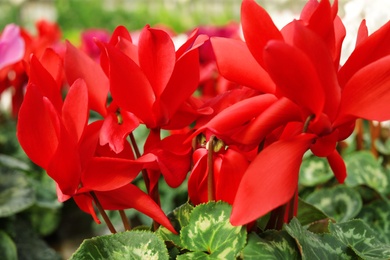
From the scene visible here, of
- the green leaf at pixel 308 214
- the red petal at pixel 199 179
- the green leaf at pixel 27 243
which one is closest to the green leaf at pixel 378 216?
the green leaf at pixel 308 214

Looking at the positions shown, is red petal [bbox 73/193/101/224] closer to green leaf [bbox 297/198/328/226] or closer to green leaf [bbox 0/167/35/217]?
green leaf [bbox 297/198/328/226]

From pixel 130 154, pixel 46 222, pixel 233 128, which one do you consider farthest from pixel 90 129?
pixel 46 222

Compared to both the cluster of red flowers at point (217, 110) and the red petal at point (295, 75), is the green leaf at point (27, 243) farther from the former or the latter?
the red petal at point (295, 75)

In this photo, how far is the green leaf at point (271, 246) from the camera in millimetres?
625

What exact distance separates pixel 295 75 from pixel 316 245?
0.67 feet

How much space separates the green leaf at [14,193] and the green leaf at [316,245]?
0.91 meters

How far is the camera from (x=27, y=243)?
5.08 feet

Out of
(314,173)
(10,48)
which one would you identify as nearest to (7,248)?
(10,48)

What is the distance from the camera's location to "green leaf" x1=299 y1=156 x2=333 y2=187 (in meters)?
1.46

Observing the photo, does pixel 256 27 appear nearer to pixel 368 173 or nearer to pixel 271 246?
pixel 271 246

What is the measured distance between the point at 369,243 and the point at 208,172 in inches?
8.9

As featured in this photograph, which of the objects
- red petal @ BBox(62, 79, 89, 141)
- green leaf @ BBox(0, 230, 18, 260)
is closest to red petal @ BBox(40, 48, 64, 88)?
red petal @ BBox(62, 79, 89, 141)

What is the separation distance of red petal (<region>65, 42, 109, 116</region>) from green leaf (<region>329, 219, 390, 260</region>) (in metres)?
0.30

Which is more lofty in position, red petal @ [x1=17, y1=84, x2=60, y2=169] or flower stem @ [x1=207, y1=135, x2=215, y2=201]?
red petal @ [x1=17, y1=84, x2=60, y2=169]
